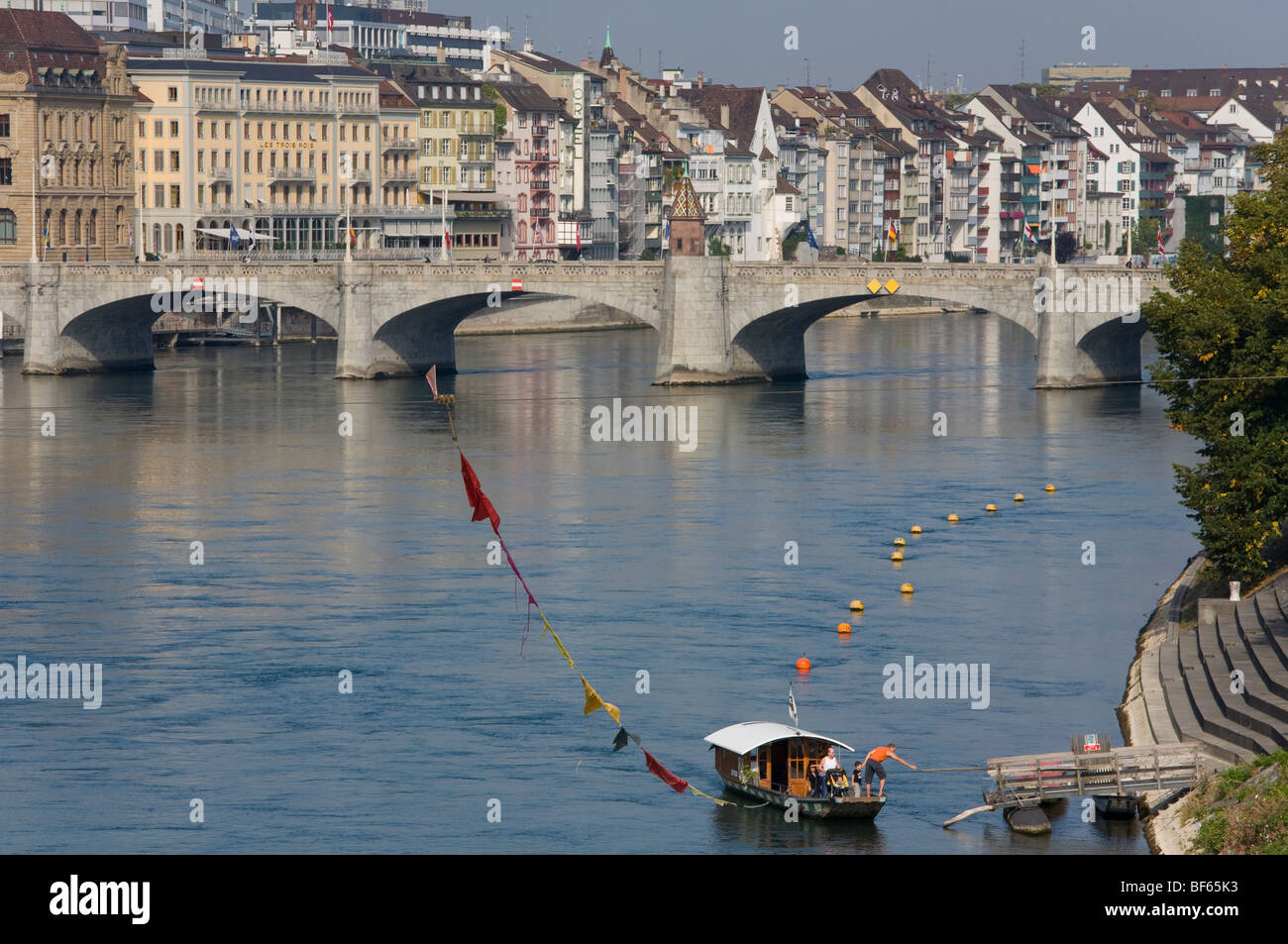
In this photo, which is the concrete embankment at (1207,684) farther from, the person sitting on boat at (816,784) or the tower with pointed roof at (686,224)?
the tower with pointed roof at (686,224)

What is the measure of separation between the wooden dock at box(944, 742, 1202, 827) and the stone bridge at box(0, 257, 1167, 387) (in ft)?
194

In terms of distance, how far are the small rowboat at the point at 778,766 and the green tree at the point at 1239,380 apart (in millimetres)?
11762

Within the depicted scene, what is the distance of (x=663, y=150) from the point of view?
584 ft

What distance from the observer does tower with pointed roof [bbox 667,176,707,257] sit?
328 feet

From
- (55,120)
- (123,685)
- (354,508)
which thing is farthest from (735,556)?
(55,120)

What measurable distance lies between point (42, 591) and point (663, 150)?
426 feet

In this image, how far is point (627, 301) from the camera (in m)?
101

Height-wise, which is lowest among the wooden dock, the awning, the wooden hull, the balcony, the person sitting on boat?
the wooden hull

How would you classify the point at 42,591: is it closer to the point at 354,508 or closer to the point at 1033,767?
the point at 354,508

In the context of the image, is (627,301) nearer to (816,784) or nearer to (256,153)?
(256,153)

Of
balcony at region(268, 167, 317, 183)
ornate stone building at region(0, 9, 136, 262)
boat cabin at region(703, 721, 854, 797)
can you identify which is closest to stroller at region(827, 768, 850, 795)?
boat cabin at region(703, 721, 854, 797)

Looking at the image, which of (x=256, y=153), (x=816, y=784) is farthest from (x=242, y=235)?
(x=816, y=784)

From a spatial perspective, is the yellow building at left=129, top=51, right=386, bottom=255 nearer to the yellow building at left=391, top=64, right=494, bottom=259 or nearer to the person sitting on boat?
the yellow building at left=391, top=64, right=494, bottom=259

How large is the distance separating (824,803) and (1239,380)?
48.8 feet
